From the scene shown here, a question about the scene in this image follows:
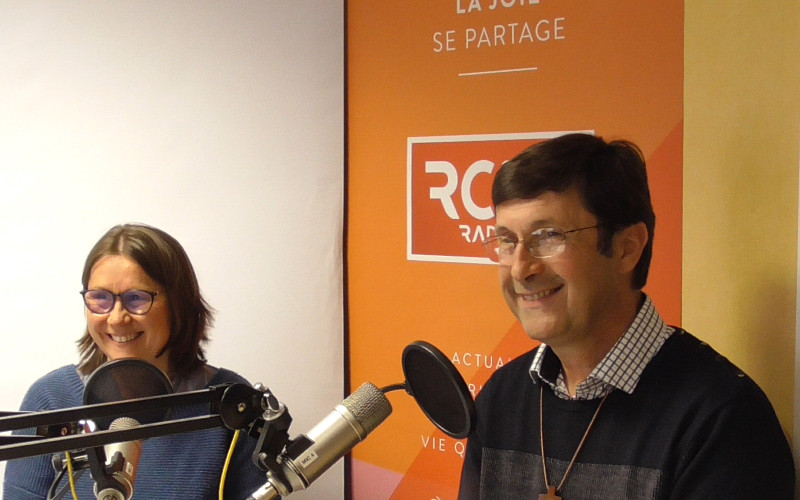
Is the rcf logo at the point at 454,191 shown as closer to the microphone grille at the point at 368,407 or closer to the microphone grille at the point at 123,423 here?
the microphone grille at the point at 368,407

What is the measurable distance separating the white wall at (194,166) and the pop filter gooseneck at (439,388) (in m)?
1.62

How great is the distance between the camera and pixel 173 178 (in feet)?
8.79

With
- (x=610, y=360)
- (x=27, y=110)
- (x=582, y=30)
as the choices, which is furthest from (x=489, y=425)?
(x=27, y=110)

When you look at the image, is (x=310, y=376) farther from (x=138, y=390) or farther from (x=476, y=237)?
(x=138, y=390)

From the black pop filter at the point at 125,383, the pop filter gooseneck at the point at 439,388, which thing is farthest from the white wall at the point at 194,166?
the pop filter gooseneck at the point at 439,388

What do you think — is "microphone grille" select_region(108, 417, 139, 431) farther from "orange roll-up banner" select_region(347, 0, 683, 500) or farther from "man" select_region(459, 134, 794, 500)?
"orange roll-up banner" select_region(347, 0, 683, 500)

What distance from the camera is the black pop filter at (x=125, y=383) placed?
116cm

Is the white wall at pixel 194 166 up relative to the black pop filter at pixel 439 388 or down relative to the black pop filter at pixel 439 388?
up

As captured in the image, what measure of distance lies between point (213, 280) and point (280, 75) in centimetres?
71

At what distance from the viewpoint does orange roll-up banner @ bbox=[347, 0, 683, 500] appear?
84.5 inches

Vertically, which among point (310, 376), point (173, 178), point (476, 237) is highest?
point (173, 178)

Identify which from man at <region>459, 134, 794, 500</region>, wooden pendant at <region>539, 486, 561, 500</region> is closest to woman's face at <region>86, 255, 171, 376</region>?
man at <region>459, 134, 794, 500</region>

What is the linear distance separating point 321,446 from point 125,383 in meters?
0.30

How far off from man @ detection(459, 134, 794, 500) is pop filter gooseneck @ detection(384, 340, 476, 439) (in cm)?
63
